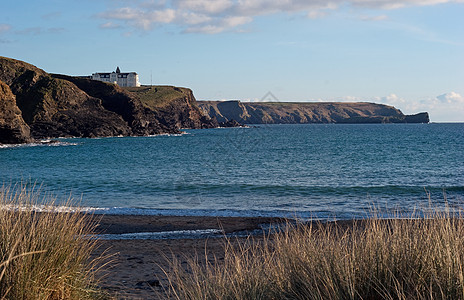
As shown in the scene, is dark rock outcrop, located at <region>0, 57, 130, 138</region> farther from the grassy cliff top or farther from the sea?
the sea

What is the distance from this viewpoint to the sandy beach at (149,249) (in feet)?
26.2

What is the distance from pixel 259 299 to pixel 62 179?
2835 centimetres

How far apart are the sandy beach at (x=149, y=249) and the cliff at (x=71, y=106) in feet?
277

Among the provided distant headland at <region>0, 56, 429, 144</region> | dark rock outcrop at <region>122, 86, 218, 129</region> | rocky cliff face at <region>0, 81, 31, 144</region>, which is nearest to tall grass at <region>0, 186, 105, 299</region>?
rocky cliff face at <region>0, 81, 31, 144</region>

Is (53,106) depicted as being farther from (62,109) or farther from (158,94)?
(158,94)

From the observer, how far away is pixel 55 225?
571 centimetres

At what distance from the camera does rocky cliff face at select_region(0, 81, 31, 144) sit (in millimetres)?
64000

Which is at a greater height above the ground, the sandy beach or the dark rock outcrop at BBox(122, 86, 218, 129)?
the dark rock outcrop at BBox(122, 86, 218, 129)

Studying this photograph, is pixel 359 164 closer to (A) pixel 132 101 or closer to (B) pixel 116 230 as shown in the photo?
(B) pixel 116 230

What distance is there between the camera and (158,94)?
177750mm

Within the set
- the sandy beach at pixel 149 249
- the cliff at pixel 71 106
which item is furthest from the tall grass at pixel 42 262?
the cliff at pixel 71 106

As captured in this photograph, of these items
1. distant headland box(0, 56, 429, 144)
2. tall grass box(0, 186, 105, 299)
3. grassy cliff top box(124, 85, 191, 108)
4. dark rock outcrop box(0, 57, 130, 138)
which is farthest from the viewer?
grassy cliff top box(124, 85, 191, 108)

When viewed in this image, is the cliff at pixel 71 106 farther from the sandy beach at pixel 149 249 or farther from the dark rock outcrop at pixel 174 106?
the sandy beach at pixel 149 249

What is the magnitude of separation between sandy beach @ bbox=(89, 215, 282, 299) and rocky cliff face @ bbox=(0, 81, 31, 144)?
183 ft
